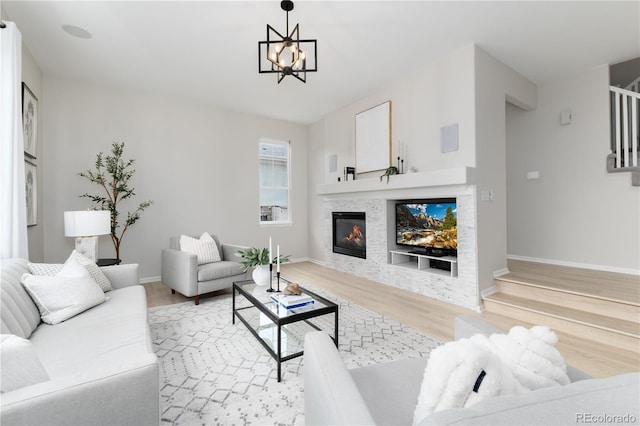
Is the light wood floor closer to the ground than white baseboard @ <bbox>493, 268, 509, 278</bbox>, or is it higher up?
closer to the ground

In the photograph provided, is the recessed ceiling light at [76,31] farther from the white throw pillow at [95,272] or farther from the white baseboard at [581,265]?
the white baseboard at [581,265]

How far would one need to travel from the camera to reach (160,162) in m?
4.57

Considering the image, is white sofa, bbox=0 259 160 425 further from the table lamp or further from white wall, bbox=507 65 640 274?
white wall, bbox=507 65 640 274

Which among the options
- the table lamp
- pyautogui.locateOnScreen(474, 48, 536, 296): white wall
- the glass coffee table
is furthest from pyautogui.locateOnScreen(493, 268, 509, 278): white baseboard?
the table lamp

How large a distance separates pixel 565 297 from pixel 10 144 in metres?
5.14

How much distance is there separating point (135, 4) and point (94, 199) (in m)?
2.59

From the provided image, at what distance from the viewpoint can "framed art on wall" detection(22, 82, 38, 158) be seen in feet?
9.77

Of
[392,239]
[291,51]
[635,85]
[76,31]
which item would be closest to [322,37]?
[291,51]

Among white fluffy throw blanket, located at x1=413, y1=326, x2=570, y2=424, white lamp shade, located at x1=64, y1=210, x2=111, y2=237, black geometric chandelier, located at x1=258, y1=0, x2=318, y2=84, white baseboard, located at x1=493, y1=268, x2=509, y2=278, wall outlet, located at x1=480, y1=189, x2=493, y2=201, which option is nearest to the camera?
white fluffy throw blanket, located at x1=413, y1=326, x2=570, y2=424

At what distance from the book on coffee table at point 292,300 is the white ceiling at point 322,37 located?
2.55 meters

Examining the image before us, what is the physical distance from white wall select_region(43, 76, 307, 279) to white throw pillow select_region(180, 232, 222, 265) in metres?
1.07

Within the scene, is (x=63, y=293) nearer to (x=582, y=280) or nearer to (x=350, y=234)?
(x=350, y=234)

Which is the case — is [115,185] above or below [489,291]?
above

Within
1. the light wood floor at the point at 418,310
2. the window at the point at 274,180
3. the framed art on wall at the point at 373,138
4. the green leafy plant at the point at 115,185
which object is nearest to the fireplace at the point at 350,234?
the light wood floor at the point at 418,310
